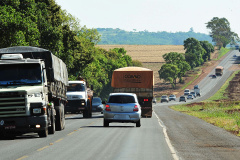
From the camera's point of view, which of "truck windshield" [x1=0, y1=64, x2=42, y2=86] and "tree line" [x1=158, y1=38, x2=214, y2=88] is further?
"tree line" [x1=158, y1=38, x2=214, y2=88]

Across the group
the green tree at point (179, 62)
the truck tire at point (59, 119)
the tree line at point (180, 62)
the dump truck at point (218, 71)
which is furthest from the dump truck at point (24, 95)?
the dump truck at point (218, 71)

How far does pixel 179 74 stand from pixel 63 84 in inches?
5478

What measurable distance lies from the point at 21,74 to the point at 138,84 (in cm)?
2120

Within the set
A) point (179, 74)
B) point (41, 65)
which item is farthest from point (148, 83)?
point (179, 74)

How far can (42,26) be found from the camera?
174ft

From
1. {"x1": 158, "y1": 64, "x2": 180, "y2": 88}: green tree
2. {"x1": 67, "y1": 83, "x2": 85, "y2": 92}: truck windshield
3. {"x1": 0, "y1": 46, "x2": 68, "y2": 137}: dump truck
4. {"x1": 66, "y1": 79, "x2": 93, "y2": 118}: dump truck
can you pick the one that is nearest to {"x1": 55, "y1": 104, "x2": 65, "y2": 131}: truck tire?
{"x1": 0, "y1": 46, "x2": 68, "y2": 137}: dump truck

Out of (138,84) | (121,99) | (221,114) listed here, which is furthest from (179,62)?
(121,99)

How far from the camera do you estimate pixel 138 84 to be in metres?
42.1

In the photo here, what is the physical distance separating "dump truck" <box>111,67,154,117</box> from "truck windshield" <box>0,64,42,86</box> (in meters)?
20.4

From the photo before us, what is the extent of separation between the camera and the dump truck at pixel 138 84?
41844 mm

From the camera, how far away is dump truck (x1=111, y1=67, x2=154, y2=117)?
4184 cm

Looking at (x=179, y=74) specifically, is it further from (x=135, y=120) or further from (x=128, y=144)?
(x=128, y=144)

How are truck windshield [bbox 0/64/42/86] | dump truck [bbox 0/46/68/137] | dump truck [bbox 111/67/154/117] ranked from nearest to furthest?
dump truck [bbox 0/46/68/137], truck windshield [bbox 0/64/42/86], dump truck [bbox 111/67/154/117]

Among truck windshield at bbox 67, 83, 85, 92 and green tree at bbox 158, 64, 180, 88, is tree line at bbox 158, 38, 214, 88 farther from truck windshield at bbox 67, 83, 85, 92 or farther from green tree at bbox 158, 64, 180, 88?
truck windshield at bbox 67, 83, 85, 92
